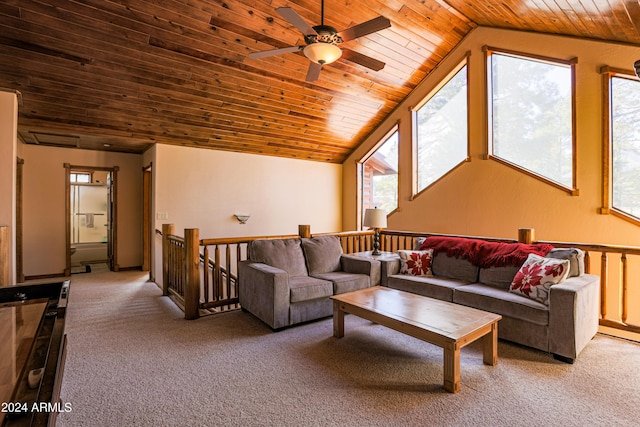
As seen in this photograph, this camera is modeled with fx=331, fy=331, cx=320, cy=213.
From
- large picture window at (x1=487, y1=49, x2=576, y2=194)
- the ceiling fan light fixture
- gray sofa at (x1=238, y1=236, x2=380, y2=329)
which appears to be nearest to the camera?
the ceiling fan light fixture

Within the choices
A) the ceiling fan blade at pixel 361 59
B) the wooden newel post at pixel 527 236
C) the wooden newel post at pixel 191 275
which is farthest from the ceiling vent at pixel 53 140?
the wooden newel post at pixel 527 236

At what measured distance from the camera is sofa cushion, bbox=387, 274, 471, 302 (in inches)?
135

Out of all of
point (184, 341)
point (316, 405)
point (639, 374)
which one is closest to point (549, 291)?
point (639, 374)

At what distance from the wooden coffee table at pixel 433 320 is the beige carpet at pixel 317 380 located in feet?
0.53

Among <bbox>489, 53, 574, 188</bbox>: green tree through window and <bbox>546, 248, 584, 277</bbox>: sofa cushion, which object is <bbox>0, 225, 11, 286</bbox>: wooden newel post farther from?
<bbox>489, 53, 574, 188</bbox>: green tree through window

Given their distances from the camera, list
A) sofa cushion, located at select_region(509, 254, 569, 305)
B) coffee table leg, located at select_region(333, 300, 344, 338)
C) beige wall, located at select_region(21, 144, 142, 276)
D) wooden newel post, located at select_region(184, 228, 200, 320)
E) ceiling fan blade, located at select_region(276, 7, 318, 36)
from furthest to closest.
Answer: beige wall, located at select_region(21, 144, 142, 276) < wooden newel post, located at select_region(184, 228, 200, 320) < coffee table leg, located at select_region(333, 300, 344, 338) < sofa cushion, located at select_region(509, 254, 569, 305) < ceiling fan blade, located at select_region(276, 7, 318, 36)

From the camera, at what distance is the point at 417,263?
398 cm

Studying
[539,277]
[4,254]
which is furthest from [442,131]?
[4,254]

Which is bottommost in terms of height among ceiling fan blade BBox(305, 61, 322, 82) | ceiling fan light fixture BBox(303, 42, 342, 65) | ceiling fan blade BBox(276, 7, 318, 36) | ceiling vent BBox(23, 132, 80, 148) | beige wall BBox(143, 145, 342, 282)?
beige wall BBox(143, 145, 342, 282)

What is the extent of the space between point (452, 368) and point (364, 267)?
188cm

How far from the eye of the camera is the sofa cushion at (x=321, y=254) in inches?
159

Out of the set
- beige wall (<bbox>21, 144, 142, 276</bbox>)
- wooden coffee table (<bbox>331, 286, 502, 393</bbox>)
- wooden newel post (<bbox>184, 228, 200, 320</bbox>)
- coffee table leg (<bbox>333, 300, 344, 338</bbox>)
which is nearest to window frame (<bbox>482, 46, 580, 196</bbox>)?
wooden coffee table (<bbox>331, 286, 502, 393</bbox>)

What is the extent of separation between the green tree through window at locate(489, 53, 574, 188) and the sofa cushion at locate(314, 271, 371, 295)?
280 cm

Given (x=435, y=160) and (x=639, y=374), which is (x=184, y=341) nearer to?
(x=639, y=374)
